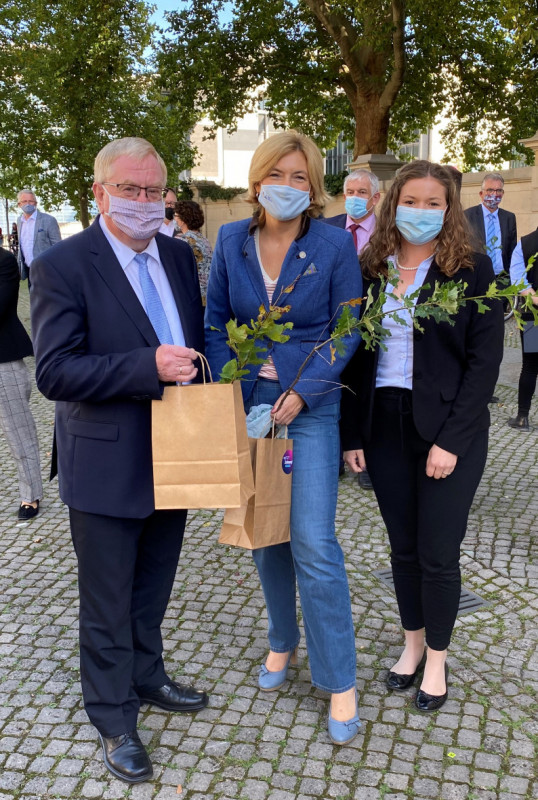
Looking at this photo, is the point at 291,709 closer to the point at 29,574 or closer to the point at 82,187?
the point at 29,574

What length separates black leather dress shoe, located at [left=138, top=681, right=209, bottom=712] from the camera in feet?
10.5

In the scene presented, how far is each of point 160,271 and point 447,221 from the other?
1104mm

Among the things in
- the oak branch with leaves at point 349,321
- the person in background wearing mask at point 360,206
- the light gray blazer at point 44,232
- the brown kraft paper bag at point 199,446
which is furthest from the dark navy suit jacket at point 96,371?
the light gray blazer at point 44,232

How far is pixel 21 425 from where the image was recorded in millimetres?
5477

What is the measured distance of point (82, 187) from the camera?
770 inches

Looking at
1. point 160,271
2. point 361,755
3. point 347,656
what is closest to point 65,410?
point 160,271

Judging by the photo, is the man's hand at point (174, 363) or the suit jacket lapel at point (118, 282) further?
the suit jacket lapel at point (118, 282)

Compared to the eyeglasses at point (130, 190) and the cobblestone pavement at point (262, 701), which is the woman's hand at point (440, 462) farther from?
the eyeglasses at point (130, 190)

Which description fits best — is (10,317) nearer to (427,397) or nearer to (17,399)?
(17,399)

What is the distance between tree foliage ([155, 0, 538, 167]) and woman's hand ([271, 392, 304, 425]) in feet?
49.7

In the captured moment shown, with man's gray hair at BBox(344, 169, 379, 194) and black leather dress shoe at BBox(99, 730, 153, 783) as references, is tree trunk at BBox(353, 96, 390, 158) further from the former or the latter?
black leather dress shoe at BBox(99, 730, 153, 783)

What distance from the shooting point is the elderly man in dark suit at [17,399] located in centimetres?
520

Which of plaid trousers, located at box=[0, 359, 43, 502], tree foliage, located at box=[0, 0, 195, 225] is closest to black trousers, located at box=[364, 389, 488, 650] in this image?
plaid trousers, located at box=[0, 359, 43, 502]

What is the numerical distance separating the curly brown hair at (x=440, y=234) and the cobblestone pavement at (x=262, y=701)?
1.79 meters
